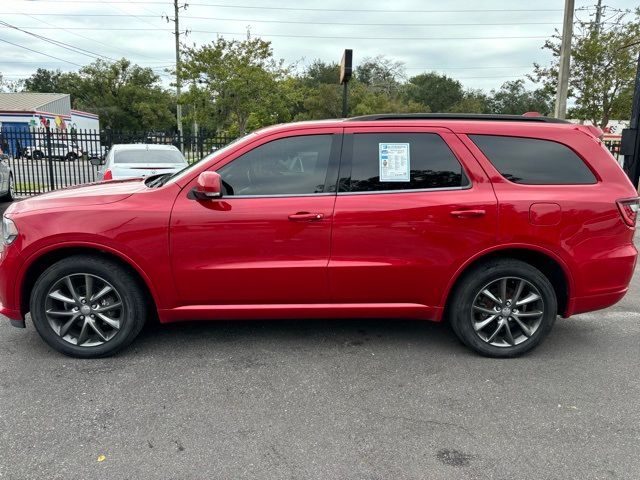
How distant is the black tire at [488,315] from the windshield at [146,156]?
6997 mm

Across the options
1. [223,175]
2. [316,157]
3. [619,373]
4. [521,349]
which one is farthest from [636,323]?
[223,175]

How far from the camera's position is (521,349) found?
390 centimetres

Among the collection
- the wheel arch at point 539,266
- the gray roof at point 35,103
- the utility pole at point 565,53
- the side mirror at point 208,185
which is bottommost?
the wheel arch at point 539,266

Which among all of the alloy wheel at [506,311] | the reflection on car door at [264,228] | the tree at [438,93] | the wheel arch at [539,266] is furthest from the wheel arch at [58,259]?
the tree at [438,93]

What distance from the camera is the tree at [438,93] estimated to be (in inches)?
2741

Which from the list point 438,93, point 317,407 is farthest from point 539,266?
point 438,93

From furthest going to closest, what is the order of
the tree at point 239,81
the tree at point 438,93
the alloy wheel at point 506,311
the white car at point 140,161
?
the tree at point 438,93 → the tree at point 239,81 → the white car at point 140,161 → the alloy wheel at point 506,311

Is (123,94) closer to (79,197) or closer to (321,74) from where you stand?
(321,74)

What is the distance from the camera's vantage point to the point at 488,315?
12.8ft

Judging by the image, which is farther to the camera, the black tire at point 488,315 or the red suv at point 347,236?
the black tire at point 488,315

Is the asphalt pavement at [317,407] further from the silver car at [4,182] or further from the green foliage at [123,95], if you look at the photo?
the green foliage at [123,95]

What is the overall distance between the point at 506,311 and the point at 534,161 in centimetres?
115

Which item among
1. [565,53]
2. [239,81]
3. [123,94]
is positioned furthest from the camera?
[123,94]

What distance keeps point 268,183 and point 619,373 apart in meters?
2.92
